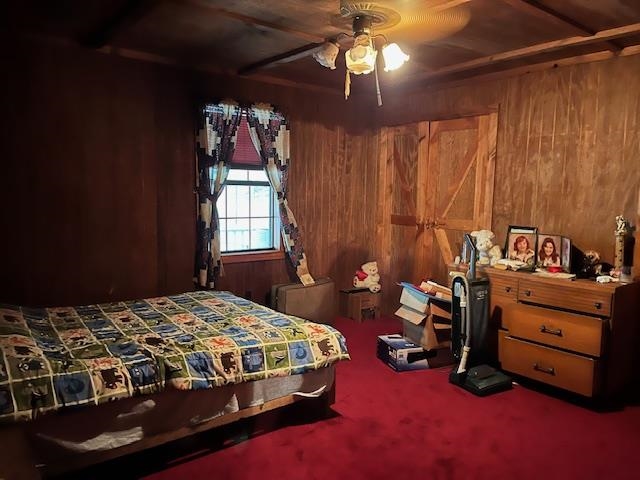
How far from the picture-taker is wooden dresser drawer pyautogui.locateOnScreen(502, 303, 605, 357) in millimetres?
3193

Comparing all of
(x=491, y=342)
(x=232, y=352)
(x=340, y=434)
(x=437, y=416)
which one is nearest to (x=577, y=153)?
(x=491, y=342)

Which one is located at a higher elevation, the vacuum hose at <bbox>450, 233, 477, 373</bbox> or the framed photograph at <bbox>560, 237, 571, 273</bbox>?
the framed photograph at <bbox>560, 237, 571, 273</bbox>

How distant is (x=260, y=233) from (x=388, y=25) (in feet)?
8.89

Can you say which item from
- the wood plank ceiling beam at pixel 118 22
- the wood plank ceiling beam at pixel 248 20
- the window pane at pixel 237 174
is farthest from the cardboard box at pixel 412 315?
the wood plank ceiling beam at pixel 118 22

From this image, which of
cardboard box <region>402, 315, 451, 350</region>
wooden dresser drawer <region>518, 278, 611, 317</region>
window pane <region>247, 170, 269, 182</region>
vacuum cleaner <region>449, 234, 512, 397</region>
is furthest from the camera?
window pane <region>247, 170, 269, 182</region>

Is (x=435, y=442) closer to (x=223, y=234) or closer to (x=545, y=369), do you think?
(x=545, y=369)

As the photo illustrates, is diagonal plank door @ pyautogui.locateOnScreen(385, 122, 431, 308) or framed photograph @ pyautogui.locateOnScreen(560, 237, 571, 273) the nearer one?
framed photograph @ pyautogui.locateOnScreen(560, 237, 571, 273)

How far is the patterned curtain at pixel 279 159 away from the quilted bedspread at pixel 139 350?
152 centimetres

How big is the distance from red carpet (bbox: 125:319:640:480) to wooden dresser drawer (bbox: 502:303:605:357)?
16.0 inches

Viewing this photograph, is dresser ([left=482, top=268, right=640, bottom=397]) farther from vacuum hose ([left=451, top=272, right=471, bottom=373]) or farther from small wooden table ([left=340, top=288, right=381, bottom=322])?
small wooden table ([left=340, top=288, right=381, bottom=322])

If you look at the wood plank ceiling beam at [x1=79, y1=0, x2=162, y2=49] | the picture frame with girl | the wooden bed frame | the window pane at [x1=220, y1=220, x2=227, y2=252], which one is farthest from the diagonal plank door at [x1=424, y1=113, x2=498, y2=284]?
the wood plank ceiling beam at [x1=79, y1=0, x2=162, y2=49]

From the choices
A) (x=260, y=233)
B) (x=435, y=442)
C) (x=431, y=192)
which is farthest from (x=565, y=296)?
(x=260, y=233)

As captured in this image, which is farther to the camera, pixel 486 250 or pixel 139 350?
pixel 486 250

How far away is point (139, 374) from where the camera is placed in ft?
7.65
